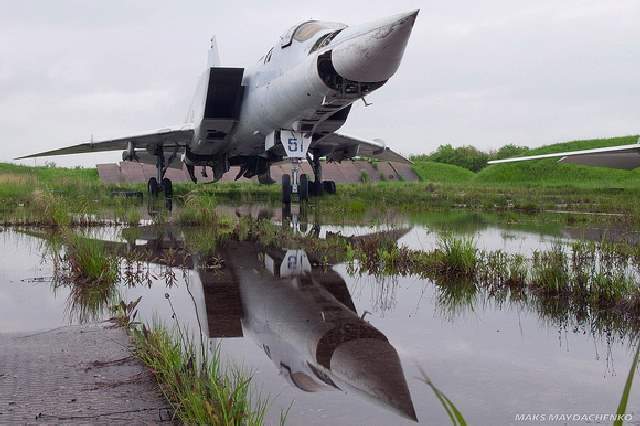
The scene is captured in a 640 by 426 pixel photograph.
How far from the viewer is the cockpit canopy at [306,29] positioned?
422 inches

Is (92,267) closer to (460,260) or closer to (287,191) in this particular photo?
(460,260)

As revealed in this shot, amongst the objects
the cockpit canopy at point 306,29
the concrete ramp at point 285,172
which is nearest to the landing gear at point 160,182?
the cockpit canopy at point 306,29

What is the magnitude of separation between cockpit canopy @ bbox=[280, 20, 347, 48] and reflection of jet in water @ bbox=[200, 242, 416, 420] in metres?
5.70

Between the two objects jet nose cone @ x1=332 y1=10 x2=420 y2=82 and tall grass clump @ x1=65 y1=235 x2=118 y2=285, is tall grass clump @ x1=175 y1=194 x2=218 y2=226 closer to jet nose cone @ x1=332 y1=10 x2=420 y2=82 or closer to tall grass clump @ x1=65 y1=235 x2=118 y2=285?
jet nose cone @ x1=332 y1=10 x2=420 y2=82

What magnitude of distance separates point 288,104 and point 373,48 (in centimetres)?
321

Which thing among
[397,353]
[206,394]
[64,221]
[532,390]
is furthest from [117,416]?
[64,221]

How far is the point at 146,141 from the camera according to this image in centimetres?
1650

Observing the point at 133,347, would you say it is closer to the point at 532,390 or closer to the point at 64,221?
the point at 532,390

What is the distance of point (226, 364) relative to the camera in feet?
10.1

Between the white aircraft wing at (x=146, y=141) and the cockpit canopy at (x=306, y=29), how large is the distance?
4813 mm

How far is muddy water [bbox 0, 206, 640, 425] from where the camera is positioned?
8.61 ft

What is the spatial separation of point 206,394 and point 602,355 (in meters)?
2.11

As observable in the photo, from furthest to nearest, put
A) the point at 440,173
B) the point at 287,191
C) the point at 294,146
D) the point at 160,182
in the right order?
the point at 440,173
the point at 160,182
the point at 287,191
the point at 294,146

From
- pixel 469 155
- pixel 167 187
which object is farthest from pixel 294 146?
pixel 469 155
